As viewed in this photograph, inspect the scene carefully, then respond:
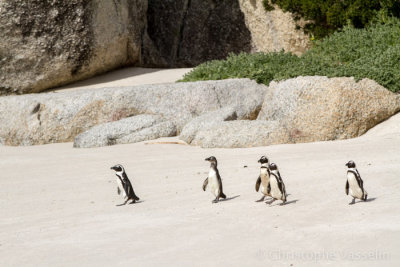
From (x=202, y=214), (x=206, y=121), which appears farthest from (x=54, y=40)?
(x=202, y=214)

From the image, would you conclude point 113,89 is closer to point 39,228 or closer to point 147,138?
point 147,138

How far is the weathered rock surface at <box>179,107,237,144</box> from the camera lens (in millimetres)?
10594

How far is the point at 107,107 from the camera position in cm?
1237

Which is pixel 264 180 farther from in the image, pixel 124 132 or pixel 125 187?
pixel 124 132

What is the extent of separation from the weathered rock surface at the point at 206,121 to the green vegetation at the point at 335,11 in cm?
540

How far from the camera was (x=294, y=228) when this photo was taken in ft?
15.0

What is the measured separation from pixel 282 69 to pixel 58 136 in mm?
4470

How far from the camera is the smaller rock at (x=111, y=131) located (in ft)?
36.8

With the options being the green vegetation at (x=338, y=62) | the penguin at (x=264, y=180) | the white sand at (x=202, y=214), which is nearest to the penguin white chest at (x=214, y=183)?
the white sand at (x=202, y=214)

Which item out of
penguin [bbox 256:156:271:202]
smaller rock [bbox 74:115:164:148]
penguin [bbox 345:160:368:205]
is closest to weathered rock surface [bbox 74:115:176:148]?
smaller rock [bbox 74:115:164:148]

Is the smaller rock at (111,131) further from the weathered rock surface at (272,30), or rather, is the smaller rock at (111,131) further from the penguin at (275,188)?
the weathered rock surface at (272,30)

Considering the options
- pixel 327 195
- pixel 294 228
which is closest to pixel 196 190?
pixel 327 195

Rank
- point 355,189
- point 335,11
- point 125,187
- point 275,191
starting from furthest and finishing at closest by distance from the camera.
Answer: point 335,11, point 125,187, point 275,191, point 355,189

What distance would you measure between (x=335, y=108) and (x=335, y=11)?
6062mm
